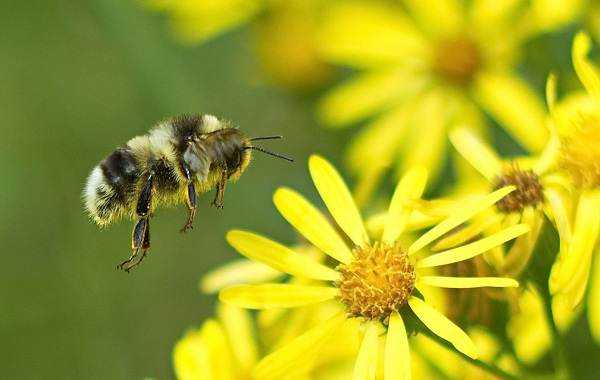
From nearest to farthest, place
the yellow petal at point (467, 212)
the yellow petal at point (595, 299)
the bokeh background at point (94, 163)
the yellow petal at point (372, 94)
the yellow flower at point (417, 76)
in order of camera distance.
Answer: the yellow petal at point (467, 212) → the yellow petal at point (595, 299) → the yellow flower at point (417, 76) → the yellow petal at point (372, 94) → the bokeh background at point (94, 163)

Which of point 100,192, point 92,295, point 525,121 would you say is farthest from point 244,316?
point 92,295

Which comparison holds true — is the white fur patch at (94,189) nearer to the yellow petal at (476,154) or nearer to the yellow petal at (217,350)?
the yellow petal at (217,350)

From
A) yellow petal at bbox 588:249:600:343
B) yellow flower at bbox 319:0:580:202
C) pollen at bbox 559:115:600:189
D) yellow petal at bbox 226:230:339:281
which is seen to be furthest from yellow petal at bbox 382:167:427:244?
yellow flower at bbox 319:0:580:202

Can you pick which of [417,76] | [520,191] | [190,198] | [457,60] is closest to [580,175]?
[520,191]

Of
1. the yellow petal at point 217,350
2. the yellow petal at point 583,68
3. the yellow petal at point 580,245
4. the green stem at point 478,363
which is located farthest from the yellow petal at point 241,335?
the yellow petal at point 583,68

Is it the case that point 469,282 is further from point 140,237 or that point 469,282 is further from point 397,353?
point 140,237

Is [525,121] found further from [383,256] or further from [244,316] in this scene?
[383,256]
